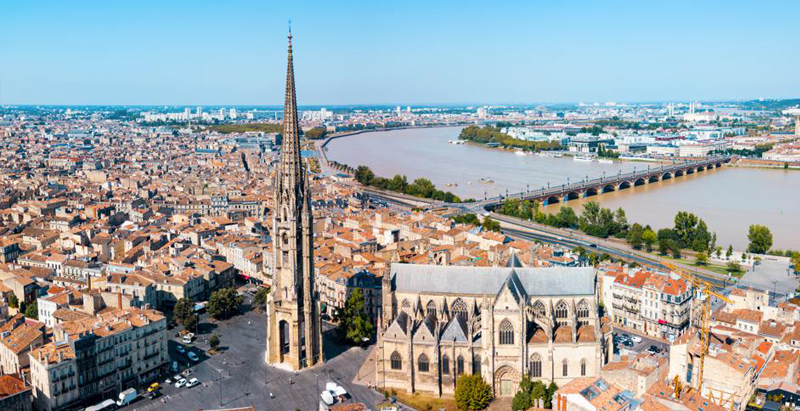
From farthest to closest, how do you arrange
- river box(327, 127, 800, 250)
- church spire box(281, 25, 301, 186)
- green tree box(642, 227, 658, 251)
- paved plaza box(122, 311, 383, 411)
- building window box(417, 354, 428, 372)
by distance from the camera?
river box(327, 127, 800, 250)
green tree box(642, 227, 658, 251)
church spire box(281, 25, 301, 186)
building window box(417, 354, 428, 372)
paved plaza box(122, 311, 383, 411)

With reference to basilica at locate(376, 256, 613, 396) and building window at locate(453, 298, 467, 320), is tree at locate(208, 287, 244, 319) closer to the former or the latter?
basilica at locate(376, 256, 613, 396)

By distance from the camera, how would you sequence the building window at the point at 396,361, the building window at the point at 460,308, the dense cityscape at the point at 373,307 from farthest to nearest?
1. the building window at the point at 460,308
2. the building window at the point at 396,361
3. the dense cityscape at the point at 373,307

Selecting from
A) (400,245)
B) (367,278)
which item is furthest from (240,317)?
(400,245)

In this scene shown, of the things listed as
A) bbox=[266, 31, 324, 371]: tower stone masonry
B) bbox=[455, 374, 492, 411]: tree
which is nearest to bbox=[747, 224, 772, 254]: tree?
bbox=[455, 374, 492, 411]: tree

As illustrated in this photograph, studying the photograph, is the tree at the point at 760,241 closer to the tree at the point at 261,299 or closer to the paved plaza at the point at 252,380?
the paved plaza at the point at 252,380

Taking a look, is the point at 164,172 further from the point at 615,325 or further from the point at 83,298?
the point at 615,325

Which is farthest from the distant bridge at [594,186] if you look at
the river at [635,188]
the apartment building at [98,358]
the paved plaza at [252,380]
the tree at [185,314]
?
the apartment building at [98,358]
